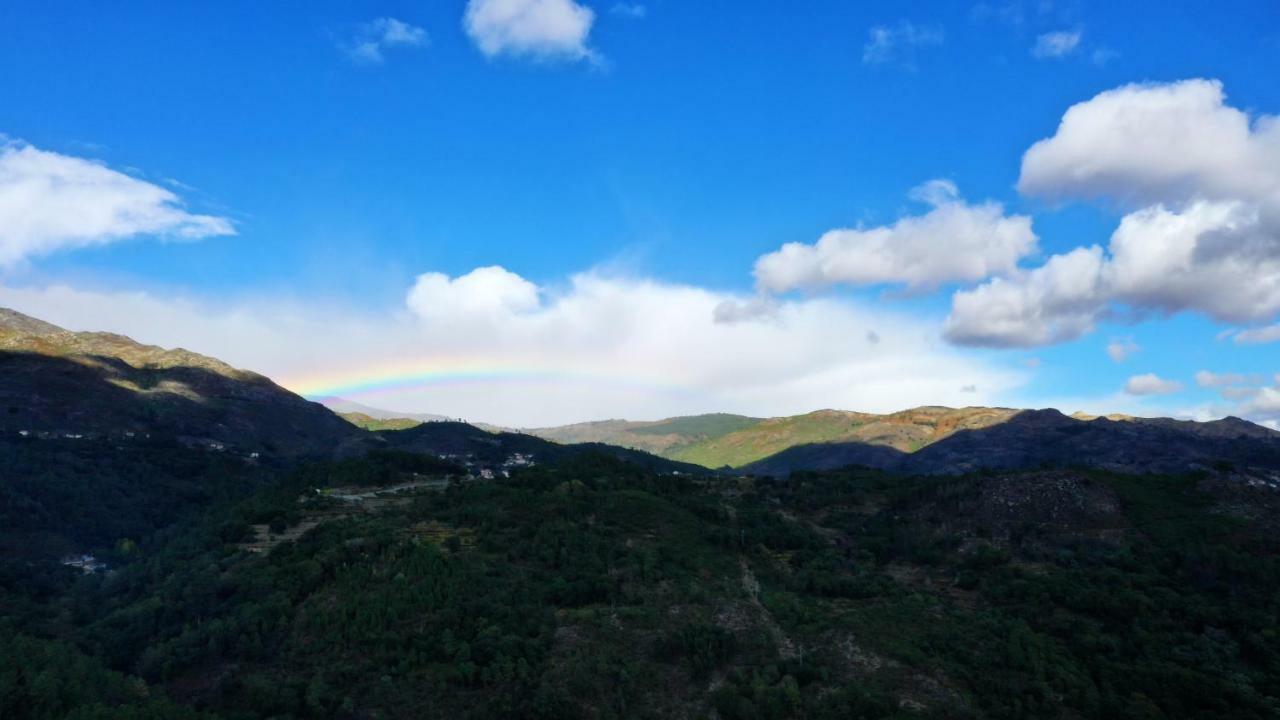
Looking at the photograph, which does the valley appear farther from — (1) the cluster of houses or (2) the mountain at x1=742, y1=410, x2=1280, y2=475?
(2) the mountain at x1=742, y1=410, x2=1280, y2=475

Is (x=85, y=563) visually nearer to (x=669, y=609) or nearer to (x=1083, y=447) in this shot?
(x=669, y=609)

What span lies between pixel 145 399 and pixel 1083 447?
200 m

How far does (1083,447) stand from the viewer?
6033 inches

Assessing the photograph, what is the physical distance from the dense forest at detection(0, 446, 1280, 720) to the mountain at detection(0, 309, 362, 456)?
61426 mm

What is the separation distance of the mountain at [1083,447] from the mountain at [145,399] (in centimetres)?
14082

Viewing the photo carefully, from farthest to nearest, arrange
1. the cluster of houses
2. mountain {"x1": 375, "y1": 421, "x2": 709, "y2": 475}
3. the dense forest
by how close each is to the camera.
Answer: mountain {"x1": 375, "y1": 421, "x2": 709, "y2": 475} < the cluster of houses < the dense forest

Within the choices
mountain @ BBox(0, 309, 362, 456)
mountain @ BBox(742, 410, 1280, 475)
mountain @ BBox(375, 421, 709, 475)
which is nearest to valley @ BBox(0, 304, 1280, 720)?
mountain @ BBox(0, 309, 362, 456)

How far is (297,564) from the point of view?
37312 mm

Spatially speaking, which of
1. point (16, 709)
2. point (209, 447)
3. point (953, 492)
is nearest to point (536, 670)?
point (16, 709)

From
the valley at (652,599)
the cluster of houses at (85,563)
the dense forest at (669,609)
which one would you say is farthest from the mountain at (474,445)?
the dense forest at (669,609)

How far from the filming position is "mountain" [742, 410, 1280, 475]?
130750 millimetres

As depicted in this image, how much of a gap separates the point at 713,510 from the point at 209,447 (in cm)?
9635

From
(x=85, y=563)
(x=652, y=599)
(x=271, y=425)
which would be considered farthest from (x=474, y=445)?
(x=652, y=599)

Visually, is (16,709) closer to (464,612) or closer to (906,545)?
(464,612)
